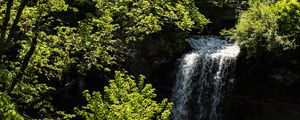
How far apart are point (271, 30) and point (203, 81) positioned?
16.9 ft

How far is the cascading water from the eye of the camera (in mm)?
24781

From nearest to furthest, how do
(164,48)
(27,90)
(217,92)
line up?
(27,90), (217,92), (164,48)

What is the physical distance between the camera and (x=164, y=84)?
26.8 meters

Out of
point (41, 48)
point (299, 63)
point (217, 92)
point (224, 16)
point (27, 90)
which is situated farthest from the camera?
point (224, 16)

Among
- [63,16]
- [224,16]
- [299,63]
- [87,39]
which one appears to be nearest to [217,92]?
[299,63]

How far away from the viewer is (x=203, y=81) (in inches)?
998

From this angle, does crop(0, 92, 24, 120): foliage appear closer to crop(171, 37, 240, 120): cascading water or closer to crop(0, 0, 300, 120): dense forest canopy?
crop(0, 0, 300, 120): dense forest canopy

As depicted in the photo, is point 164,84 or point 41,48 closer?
point 41,48

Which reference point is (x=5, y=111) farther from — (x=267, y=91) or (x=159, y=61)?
(x=159, y=61)

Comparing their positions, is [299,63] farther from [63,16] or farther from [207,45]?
[63,16]

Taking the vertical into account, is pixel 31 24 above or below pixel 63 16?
above

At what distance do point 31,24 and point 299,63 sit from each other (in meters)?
→ 14.7

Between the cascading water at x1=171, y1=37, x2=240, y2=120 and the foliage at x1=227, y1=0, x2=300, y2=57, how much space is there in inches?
65.3

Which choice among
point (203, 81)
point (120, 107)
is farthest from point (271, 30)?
point (120, 107)
